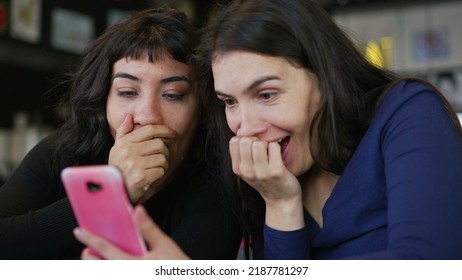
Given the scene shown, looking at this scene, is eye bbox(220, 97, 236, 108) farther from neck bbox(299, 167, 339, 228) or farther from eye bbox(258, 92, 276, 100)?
neck bbox(299, 167, 339, 228)

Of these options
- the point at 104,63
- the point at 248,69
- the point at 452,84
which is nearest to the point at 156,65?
the point at 104,63

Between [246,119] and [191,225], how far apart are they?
26 centimetres

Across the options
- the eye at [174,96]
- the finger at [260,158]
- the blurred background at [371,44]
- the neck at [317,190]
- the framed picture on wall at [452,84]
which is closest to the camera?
the finger at [260,158]

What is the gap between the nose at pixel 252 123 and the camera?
2.84 ft

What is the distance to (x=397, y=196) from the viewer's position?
74cm

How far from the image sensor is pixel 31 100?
4672mm

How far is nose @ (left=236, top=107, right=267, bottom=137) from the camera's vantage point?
0.86 m

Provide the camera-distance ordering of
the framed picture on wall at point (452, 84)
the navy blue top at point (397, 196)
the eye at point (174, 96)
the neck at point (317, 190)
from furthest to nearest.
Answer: the framed picture on wall at point (452, 84) → the eye at point (174, 96) → the neck at point (317, 190) → the navy blue top at point (397, 196)

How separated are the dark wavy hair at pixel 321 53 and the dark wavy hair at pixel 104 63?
15cm

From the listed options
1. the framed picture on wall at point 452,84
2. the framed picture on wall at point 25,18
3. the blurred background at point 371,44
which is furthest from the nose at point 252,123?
the framed picture on wall at point 452,84

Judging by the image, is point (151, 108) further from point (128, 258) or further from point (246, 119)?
point (128, 258)

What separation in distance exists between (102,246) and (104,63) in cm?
57

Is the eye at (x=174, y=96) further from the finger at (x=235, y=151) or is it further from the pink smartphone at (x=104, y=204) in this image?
the pink smartphone at (x=104, y=204)
